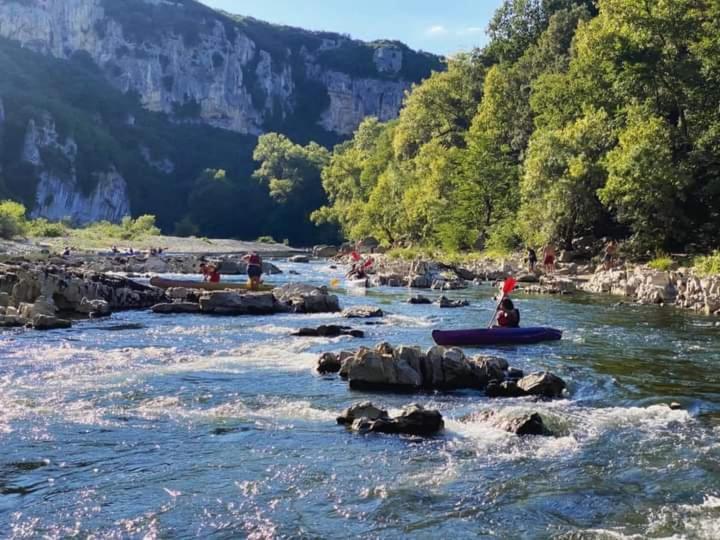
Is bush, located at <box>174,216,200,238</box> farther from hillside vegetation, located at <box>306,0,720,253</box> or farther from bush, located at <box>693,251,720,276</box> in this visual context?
bush, located at <box>693,251,720,276</box>

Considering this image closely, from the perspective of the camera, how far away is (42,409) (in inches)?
497

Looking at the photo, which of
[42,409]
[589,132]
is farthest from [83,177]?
[42,409]

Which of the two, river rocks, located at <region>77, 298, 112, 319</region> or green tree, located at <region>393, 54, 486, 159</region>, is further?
green tree, located at <region>393, 54, 486, 159</region>

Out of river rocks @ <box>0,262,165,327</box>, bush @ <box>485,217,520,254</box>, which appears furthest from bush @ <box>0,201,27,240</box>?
river rocks @ <box>0,262,165,327</box>

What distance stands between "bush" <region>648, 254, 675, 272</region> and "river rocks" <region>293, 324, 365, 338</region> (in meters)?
19.8

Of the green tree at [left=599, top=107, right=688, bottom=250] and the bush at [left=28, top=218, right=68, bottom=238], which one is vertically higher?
the green tree at [left=599, top=107, right=688, bottom=250]

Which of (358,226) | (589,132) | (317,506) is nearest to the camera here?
(317,506)

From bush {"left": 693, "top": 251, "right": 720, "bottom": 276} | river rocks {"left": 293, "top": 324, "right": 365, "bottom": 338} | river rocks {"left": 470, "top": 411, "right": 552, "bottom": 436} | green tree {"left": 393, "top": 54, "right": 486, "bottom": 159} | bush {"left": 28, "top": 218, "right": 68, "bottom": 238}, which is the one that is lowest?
bush {"left": 28, "top": 218, "right": 68, "bottom": 238}

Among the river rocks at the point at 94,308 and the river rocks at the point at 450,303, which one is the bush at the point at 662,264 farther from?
the river rocks at the point at 94,308

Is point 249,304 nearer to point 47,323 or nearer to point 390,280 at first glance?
point 47,323

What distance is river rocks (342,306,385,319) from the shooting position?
26438 millimetres

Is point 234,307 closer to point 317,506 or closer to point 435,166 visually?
point 317,506

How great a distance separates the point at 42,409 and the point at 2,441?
6.02 feet

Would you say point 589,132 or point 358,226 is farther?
point 358,226
